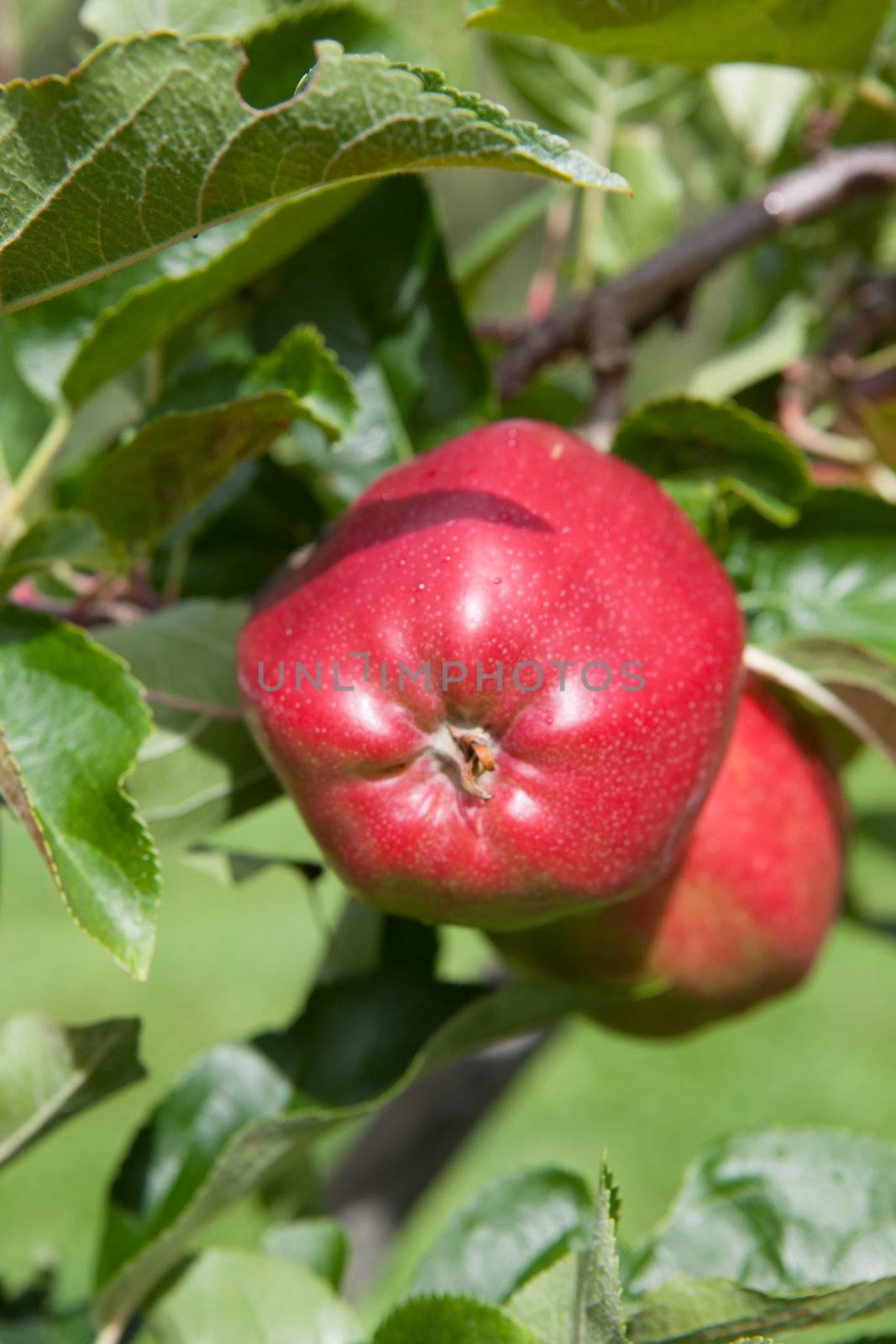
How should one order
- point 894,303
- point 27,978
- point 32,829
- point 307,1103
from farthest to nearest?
point 27,978 < point 894,303 < point 307,1103 < point 32,829

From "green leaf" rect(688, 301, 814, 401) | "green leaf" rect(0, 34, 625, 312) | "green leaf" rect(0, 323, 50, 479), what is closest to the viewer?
"green leaf" rect(0, 34, 625, 312)

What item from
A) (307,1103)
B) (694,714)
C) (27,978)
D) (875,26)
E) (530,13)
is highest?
(530,13)

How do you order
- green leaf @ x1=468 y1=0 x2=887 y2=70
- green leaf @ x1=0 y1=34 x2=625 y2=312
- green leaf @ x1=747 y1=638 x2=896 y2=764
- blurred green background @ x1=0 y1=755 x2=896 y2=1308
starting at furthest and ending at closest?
1. blurred green background @ x1=0 y1=755 x2=896 y2=1308
2. green leaf @ x1=747 y1=638 x2=896 y2=764
3. green leaf @ x1=468 y1=0 x2=887 y2=70
4. green leaf @ x1=0 y1=34 x2=625 y2=312

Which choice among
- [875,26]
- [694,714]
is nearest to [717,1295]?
[694,714]

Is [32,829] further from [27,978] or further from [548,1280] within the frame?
[27,978]

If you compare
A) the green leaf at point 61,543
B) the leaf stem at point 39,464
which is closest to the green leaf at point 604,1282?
the green leaf at point 61,543

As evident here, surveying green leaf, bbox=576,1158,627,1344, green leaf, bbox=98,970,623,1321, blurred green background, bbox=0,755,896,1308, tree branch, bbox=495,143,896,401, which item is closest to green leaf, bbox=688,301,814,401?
tree branch, bbox=495,143,896,401

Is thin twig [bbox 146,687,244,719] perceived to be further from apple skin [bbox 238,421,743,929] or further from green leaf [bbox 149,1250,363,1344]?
green leaf [bbox 149,1250,363,1344]
